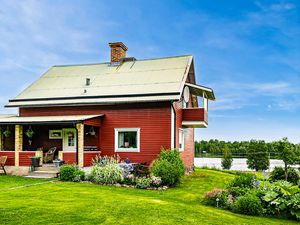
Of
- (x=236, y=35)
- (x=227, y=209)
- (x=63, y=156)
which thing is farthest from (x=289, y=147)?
(x=63, y=156)

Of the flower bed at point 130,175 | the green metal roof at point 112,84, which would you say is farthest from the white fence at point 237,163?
the flower bed at point 130,175

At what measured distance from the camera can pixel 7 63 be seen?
61.2ft

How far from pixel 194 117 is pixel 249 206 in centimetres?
975

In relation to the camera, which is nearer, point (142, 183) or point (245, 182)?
point (245, 182)

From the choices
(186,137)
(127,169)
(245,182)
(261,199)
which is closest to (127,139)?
(127,169)

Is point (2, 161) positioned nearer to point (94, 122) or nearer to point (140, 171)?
point (94, 122)

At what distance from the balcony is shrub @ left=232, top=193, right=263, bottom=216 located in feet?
29.1

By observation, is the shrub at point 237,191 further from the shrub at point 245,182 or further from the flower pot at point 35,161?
the flower pot at point 35,161

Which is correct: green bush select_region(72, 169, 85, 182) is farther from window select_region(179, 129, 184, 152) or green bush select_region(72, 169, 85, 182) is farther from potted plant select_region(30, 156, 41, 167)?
window select_region(179, 129, 184, 152)

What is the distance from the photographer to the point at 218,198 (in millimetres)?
11305

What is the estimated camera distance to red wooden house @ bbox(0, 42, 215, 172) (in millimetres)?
17766

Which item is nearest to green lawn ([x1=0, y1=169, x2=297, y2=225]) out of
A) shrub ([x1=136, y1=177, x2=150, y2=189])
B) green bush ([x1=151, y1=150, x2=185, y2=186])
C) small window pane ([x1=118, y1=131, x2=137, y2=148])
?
shrub ([x1=136, y1=177, x2=150, y2=189])

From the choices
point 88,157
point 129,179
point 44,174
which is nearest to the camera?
point 129,179

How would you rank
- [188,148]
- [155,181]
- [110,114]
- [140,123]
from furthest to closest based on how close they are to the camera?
Result: [188,148] → [110,114] → [140,123] → [155,181]
